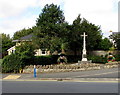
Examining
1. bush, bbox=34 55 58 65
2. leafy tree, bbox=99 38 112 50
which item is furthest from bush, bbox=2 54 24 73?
leafy tree, bbox=99 38 112 50

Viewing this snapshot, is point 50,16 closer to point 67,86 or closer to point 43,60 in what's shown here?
point 43,60

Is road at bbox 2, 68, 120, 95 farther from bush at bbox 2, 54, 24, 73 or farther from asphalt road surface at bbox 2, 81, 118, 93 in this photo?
bush at bbox 2, 54, 24, 73

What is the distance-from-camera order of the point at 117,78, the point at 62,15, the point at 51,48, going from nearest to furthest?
the point at 117,78, the point at 51,48, the point at 62,15

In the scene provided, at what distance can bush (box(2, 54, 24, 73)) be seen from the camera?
1710cm

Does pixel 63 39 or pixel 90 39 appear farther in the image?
pixel 90 39

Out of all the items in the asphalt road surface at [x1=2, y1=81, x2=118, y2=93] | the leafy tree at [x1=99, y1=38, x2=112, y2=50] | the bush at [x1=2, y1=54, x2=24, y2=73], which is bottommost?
the asphalt road surface at [x1=2, y1=81, x2=118, y2=93]

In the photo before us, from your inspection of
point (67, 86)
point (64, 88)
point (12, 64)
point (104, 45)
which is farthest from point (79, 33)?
point (64, 88)

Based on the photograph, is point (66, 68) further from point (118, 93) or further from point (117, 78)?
point (118, 93)

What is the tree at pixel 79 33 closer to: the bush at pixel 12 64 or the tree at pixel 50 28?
the tree at pixel 50 28

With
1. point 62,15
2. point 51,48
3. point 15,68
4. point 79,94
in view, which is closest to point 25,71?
point 15,68

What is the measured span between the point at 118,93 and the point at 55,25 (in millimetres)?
17743

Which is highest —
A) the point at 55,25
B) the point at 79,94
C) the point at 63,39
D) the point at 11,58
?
the point at 55,25

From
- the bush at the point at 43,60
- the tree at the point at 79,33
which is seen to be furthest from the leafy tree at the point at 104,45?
the bush at the point at 43,60

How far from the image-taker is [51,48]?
2438 cm
